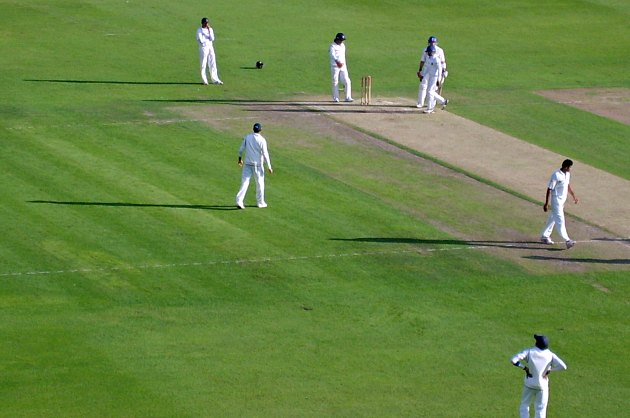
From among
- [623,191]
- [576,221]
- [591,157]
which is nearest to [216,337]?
[576,221]

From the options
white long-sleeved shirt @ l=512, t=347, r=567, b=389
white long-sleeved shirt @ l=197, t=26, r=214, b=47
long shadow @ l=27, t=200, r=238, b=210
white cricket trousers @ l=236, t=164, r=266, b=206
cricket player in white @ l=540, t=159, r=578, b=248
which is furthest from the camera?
white long-sleeved shirt @ l=197, t=26, r=214, b=47

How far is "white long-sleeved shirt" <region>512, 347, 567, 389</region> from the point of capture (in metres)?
19.3

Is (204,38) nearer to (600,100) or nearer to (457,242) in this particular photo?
(600,100)

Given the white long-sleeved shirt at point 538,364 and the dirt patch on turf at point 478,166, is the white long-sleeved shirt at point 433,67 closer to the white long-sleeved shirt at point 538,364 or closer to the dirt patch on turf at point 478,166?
the dirt patch on turf at point 478,166

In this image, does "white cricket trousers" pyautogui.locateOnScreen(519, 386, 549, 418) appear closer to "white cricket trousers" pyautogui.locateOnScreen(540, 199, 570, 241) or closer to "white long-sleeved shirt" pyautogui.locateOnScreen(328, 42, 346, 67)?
"white cricket trousers" pyautogui.locateOnScreen(540, 199, 570, 241)

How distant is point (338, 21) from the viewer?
52781 mm

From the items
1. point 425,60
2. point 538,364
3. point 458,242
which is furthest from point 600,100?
point 538,364

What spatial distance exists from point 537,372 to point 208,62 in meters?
25.4

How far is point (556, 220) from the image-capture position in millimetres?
28125

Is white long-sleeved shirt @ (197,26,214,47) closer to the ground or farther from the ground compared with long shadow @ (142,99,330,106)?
farther from the ground

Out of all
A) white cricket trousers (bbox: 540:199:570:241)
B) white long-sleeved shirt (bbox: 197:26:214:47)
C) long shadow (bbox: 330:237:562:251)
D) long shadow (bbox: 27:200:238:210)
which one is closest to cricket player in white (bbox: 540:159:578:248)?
white cricket trousers (bbox: 540:199:570:241)

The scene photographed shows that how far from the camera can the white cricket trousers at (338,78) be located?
40312 millimetres

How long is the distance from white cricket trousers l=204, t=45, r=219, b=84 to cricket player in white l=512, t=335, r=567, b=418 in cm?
2464

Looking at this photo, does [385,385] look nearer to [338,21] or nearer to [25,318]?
[25,318]
